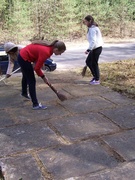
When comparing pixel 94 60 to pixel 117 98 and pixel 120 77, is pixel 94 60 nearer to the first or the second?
pixel 120 77

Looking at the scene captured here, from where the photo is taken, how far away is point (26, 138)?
389cm

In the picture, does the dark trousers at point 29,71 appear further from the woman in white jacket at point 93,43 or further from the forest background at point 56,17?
the forest background at point 56,17

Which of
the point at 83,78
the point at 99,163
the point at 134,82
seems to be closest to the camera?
the point at 99,163

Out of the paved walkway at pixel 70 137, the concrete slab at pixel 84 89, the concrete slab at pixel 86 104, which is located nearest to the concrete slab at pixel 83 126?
the paved walkway at pixel 70 137

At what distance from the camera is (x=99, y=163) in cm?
322

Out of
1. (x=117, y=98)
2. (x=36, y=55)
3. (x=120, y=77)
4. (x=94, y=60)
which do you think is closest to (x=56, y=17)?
(x=120, y=77)

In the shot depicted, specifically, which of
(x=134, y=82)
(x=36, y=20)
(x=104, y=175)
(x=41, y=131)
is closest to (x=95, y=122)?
(x=41, y=131)

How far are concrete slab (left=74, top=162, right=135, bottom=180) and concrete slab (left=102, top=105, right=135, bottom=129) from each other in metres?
1.22

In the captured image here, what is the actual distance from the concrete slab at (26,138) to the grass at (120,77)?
2359 millimetres

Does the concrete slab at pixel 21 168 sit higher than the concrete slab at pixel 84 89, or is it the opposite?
the concrete slab at pixel 21 168

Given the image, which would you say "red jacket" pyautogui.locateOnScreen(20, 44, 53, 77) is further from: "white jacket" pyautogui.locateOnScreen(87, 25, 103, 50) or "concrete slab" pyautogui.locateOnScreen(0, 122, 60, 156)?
"white jacket" pyautogui.locateOnScreen(87, 25, 103, 50)

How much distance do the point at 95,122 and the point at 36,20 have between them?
51.9 feet

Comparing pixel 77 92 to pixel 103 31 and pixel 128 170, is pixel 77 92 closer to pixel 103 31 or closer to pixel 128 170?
pixel 128 170

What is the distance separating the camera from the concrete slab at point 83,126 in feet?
13.1
